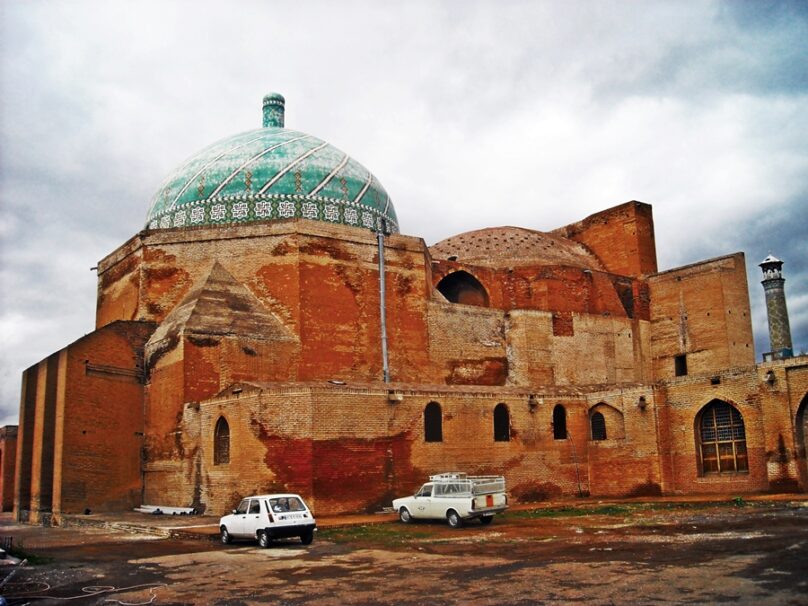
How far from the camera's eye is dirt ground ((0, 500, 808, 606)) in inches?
294

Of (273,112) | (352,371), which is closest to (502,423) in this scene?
(352,371)

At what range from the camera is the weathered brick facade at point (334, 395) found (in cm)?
1698

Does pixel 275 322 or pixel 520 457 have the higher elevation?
pixel 275 322

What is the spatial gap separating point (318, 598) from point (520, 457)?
12333mm

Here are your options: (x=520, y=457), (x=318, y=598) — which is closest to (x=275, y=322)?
(x=520, y=457)

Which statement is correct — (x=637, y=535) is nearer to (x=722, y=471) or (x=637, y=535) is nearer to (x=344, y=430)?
(x=344, y=430)

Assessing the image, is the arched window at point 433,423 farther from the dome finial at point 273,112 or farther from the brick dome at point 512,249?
the dome finial at point 273,112

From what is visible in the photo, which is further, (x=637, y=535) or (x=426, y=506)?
(x=426, y=506)

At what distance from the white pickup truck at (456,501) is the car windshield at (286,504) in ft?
9.67

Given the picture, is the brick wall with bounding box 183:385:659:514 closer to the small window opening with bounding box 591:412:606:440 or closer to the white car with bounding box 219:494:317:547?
the small window opening with bounding box 591:412:606:440

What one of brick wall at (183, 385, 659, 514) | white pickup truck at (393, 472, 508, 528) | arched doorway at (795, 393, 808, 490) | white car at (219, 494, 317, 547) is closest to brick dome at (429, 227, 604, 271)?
brick wall at (183, 385, 659, 514)

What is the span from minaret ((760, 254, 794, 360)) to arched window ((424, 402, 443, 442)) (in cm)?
1095

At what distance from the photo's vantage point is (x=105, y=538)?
1390 cm

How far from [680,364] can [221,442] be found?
15.5m
